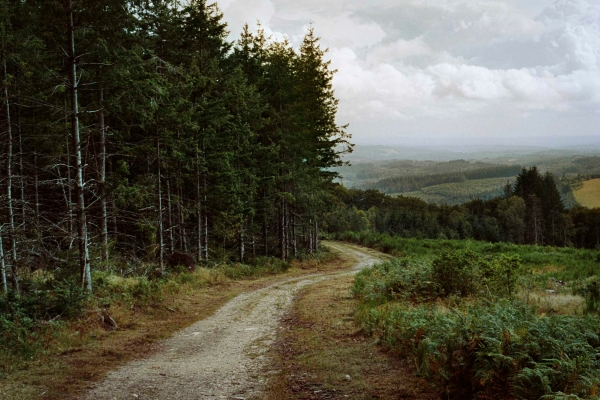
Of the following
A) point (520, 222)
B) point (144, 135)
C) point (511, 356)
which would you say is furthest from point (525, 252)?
point (520, 222)

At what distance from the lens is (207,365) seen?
6820 millimetres

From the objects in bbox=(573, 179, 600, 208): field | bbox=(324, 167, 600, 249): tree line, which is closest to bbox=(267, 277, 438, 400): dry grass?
bbox=(324, 167, 600, 249): tree line

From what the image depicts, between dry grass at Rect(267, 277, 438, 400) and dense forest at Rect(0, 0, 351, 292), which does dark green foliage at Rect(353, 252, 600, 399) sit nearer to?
dry grass at Rect(267, 277, 438, 400)

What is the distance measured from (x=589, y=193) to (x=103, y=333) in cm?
21932

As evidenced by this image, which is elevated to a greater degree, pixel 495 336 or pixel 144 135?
pixel 144 135

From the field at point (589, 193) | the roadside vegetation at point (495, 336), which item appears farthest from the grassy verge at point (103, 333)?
the field at point (589, 193)

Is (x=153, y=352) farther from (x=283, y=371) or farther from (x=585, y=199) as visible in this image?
(x=585, y=199)

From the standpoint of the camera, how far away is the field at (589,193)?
162 m

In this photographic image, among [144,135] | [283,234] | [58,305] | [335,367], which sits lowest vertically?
[283,234]

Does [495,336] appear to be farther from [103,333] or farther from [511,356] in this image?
[103,333]

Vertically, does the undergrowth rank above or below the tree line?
above

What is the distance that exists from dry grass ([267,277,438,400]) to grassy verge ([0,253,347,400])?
10.1 feet

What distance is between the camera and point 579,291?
10438 millimetres

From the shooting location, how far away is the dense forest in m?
10.7
